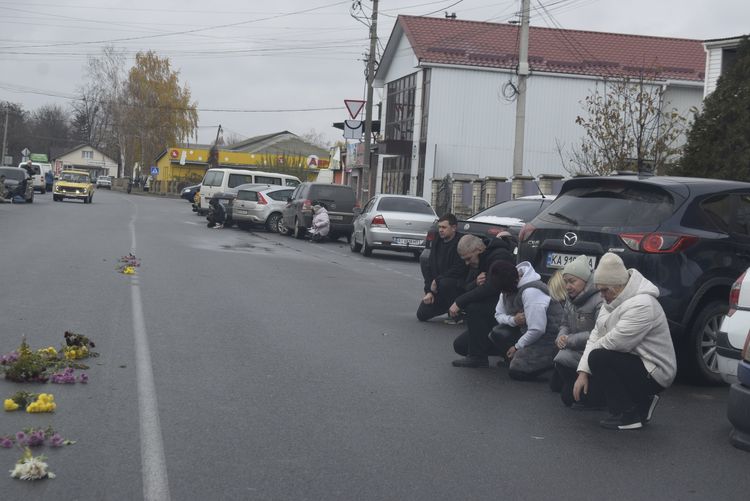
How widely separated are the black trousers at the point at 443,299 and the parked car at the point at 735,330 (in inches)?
186

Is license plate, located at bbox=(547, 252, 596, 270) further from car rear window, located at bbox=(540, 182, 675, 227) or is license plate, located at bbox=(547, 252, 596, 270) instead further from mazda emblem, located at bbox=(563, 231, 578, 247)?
car rear window, located at bbox=(540, 182, 675, 227)

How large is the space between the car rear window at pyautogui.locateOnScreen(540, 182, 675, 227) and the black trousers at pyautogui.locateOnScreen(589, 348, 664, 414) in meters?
2.08

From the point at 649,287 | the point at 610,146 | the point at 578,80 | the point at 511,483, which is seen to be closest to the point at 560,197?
the point at 649,287

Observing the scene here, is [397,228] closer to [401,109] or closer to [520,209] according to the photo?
[520,209]

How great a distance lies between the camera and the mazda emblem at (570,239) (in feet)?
30.9

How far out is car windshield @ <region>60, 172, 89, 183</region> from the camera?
56.2 m

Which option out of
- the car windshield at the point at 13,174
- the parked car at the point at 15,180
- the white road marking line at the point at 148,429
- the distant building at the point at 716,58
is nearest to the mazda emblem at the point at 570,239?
the white road marking line at the point at 148,429

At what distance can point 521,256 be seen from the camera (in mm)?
10109

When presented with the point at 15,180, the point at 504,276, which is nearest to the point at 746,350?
the point at 504,276

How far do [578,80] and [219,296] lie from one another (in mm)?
32559

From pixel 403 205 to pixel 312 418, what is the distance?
1794 centimetres

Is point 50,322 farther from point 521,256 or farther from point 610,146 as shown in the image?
point 610,146

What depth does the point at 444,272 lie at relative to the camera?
12.1 m

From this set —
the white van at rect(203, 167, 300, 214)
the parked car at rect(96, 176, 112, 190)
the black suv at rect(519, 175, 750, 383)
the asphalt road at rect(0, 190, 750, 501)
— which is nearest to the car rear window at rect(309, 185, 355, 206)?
the white van at rect(203, 167, 300, 214)
